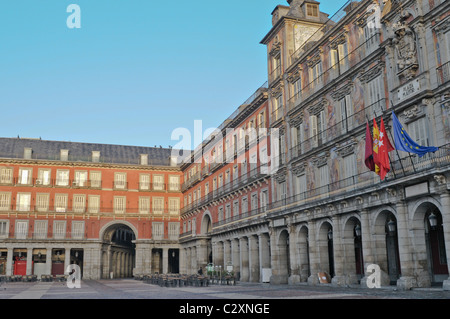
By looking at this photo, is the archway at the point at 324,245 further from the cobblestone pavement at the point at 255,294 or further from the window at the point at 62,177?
the window at the point at 62,177

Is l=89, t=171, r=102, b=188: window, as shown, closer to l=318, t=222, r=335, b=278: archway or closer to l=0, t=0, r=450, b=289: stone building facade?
l=0, t=0, r=450, b=289: stone building facade

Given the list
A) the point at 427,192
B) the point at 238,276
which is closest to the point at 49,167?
the point at 238,276

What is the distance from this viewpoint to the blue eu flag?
19906 millimetres

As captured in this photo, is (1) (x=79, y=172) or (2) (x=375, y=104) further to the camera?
(1) (x=79, y=172)

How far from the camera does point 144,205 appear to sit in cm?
6562

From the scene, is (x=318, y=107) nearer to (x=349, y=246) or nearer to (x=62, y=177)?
(x=349, y=246)

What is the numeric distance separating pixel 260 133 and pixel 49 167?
35400 millimetres

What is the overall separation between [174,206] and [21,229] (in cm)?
2021

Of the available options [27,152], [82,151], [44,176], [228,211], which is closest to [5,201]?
[44,176]

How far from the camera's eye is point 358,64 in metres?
26.5

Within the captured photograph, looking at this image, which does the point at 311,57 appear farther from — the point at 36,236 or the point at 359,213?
the point at 36,236

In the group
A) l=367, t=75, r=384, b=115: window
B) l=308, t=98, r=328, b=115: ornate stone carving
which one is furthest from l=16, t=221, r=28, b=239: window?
l=367, t=75, r=384, b=115: window

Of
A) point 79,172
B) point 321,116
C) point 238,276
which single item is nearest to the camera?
point 321,116

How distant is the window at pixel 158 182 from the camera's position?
66769 millimetres
